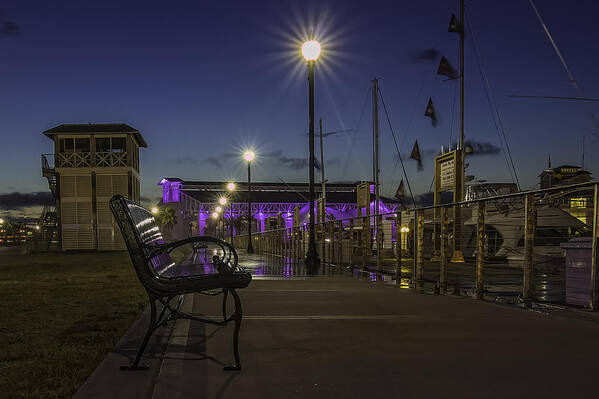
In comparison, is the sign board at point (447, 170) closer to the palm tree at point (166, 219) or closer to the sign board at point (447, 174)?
the sign board at point (447, 174)

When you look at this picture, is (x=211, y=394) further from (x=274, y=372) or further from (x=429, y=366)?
(x=429, y=366)

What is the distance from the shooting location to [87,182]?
32594 mm

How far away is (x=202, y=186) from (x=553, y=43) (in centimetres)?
8437

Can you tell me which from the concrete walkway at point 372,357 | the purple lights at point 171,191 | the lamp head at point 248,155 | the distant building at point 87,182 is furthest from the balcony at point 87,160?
the purple lights at point 171,191

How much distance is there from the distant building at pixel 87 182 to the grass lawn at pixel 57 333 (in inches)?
1051

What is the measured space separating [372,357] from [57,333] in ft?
9.72

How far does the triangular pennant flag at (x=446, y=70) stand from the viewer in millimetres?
22812

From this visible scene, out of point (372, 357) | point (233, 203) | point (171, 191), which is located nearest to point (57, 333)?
point (372, 357)

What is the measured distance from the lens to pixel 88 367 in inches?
116

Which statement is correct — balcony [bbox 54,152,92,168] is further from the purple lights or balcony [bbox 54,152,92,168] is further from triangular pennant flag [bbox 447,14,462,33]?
the purple lights

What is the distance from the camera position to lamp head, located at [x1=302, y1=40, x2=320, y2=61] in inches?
452

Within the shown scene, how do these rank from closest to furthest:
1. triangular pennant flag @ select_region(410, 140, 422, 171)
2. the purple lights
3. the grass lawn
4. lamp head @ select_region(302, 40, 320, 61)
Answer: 1. the grass lawn
2. lamp head @ select_region(302, 40, 320, 61)
3. triangular pennant flag @ select_region(410, 140, 422, 171)
4. the purple lights

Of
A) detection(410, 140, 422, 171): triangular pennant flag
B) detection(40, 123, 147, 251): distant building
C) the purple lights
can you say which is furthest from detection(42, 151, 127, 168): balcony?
the purple lights

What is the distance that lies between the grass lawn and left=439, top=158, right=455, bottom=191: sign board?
1162cm
